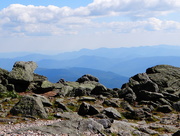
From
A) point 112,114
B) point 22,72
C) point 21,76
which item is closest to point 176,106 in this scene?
point 112,114

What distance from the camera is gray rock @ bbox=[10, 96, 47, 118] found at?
29625 mm

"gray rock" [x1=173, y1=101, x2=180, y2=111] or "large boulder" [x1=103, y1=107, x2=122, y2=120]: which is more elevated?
"large boulder" [x1=103, y1=107, x2=122, y2=120]

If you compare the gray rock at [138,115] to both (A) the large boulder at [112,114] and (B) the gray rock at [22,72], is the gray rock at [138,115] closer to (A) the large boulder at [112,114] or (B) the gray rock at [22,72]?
(A) the large boulder at [112,114]

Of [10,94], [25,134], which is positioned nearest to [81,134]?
[25,134]

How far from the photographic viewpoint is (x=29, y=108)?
2984cm

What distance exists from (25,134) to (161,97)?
34.2 metres

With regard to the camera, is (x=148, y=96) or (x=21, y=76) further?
(x=21, y=76)

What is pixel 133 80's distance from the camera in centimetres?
5928

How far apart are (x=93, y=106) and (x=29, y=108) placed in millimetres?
9892

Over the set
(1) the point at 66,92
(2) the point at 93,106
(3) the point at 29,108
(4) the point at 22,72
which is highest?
(4) the point at 22,72

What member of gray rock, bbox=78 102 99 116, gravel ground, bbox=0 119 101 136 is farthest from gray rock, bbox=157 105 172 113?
gravel ground, bbox=0 119 101 136

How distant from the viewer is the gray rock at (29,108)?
97.2 ft

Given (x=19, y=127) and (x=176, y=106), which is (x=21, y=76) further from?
(x=176, y=106)

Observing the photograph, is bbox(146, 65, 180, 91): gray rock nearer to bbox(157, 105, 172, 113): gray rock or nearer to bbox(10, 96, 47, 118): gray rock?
bbox(157, 105, 172, 113): gray rock
